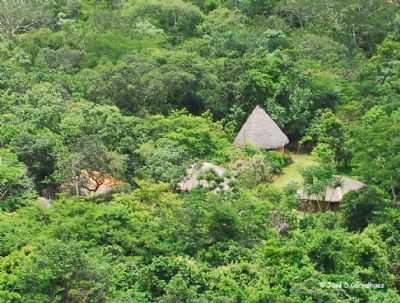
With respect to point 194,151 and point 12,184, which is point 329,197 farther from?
point 12,184

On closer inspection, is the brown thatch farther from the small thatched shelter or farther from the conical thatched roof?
the conical thatched roof

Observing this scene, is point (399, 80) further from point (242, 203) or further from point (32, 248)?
point (32, 248)

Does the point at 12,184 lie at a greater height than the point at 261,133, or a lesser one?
greater

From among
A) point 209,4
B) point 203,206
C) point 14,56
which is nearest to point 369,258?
point 203,206

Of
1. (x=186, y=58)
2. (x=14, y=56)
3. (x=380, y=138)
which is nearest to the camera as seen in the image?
(x=380, y=138)

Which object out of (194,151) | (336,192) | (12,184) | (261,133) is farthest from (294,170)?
(12,184)
